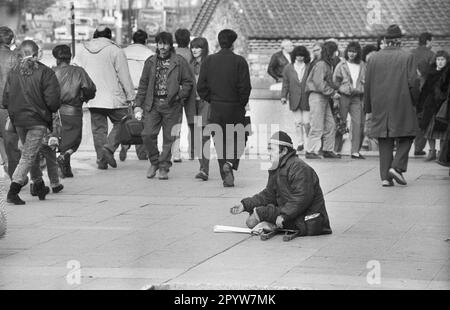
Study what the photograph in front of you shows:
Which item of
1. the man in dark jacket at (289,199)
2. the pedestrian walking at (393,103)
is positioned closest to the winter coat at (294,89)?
→ the pedestrian walking at (393,103)

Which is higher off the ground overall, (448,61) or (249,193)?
(448,61)

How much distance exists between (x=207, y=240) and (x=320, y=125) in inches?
284

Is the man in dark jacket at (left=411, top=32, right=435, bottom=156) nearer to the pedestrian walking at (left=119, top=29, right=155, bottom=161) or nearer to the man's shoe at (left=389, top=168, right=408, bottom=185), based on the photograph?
the man's shoe at (left=389, top=168, right=408, bottom=185)

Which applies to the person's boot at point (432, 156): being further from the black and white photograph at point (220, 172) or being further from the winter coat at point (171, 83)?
the winter coat at point (171, 83)

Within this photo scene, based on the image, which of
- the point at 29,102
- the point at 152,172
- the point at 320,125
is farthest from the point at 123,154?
the point at 29,102

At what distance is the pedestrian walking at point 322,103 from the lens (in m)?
16.8

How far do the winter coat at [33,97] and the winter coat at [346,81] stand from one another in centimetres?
578

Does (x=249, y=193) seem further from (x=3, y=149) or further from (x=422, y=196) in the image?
A: (x=3, y=149)

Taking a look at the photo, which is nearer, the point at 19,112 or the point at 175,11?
the point at 19,112

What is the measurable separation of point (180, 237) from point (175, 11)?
53.6 m

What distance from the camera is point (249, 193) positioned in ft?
Result: 43.5
